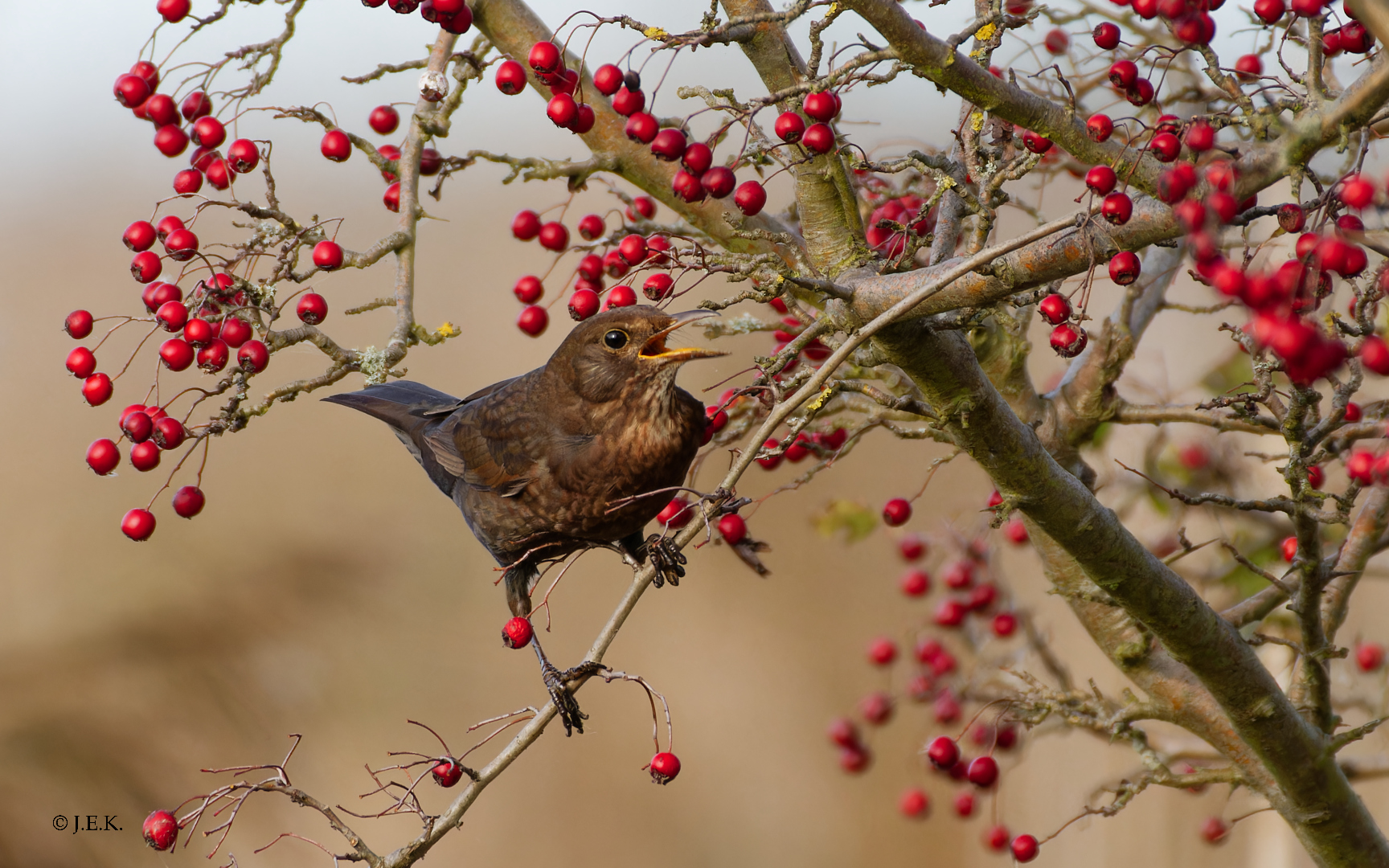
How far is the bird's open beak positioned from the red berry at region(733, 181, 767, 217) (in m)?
0.18

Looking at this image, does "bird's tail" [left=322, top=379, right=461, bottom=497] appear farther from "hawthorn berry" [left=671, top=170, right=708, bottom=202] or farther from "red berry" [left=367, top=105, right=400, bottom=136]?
"hawthorn berry" [left=671, top=170, right=708, bottom=202]

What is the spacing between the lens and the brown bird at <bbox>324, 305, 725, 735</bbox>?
201cm

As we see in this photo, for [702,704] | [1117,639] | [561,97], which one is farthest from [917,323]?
[702,704]

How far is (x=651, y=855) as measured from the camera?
463 centimetres

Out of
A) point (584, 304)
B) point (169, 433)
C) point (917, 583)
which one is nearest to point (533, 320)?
point (584, 304)

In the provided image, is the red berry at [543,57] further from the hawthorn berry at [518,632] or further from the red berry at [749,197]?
the hawthorn berry at [518,632]

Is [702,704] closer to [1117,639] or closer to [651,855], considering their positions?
[651,855]

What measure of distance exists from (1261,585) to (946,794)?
2.95 meters

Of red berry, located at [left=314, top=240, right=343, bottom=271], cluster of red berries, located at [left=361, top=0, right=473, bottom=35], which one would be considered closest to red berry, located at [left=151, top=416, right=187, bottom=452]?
red berry, located at [left=314, top=240, right=343, bottom=271]

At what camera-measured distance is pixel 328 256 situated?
5.68 feet

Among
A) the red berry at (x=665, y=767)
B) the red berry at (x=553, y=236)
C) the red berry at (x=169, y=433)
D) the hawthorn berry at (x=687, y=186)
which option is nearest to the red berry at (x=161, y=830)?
the red berry at (x=169, y=433)

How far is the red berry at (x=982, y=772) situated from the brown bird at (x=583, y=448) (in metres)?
0.79

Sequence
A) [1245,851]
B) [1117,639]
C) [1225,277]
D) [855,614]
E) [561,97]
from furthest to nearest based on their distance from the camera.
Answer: [855,614], [1245,851], [1117,639], [561,97], [1225,277]

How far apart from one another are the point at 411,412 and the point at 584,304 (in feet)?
3.36
